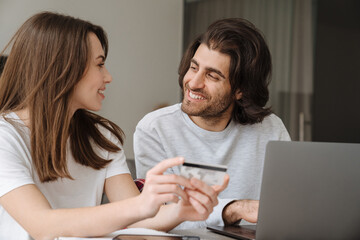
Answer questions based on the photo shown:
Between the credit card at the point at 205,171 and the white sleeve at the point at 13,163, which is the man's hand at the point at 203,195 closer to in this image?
the credit card at the point at 205,171

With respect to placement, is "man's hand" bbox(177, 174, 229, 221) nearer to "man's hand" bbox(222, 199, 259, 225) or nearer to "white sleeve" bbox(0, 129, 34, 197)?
"man's hand" bbox(222, 199, 259, 225)

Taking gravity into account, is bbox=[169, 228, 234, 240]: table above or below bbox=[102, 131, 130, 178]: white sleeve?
below

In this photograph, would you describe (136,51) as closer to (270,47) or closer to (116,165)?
(270,47)

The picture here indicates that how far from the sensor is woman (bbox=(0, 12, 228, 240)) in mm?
1120

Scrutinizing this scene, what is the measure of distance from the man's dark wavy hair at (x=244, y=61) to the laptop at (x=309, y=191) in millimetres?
937

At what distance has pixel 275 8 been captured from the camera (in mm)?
4070

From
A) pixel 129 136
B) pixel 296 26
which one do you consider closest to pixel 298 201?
pixel 296 26

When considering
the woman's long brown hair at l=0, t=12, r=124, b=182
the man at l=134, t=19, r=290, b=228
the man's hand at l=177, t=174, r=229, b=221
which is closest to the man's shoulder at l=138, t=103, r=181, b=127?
the man at l=134, t=19, r=290, b=228

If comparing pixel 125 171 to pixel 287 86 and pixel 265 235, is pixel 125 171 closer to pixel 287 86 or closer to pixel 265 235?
pixel 265 235

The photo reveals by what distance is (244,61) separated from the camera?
7.13ft

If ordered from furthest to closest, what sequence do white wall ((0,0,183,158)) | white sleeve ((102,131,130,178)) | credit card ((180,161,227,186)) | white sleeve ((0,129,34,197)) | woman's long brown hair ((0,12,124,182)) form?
1. white wall ((0,0,183,158))
2. white sleeve ((102,131,130,178))
3. woman's long brown hair ((0,12,124,182))
4. white sleeve ((0,129,34,197))
5. credit card ((180,161,227,186))

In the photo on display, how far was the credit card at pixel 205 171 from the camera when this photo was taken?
0.96 meters

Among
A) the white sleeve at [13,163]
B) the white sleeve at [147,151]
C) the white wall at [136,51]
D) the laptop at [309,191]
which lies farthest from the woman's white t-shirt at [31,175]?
the white wall at [136,51]

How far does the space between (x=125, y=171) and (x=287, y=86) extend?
8.68 feet
